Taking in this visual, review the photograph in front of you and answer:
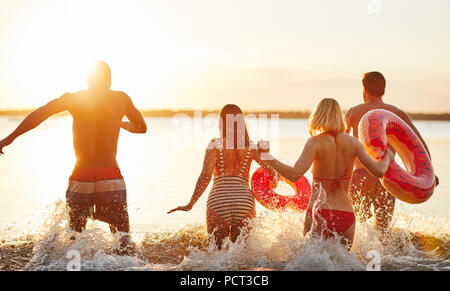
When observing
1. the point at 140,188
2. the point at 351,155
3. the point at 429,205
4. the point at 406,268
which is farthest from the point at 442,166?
the point at 351,155

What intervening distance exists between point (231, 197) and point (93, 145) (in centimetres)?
136

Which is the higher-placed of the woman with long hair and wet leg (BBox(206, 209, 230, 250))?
the woman with long hair

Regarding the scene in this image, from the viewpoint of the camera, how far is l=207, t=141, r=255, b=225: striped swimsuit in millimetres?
5129

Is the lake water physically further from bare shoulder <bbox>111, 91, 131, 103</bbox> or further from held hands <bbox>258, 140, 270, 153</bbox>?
bare shoulder <bbox>111, 91, 131, 103</bbox>

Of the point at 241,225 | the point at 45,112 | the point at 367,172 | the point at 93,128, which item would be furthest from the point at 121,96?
the point at 367,172

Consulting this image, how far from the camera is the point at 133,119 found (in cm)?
523

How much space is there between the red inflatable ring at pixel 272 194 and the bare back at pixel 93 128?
1.70 m

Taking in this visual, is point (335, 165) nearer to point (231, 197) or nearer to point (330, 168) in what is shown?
point (330, 168)

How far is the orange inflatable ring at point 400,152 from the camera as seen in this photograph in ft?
17.4

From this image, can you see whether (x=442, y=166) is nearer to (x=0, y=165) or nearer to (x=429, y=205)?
(x=429, y=205)

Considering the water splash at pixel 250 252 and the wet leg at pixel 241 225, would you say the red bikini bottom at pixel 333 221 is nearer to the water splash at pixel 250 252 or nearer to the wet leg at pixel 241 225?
the water splash at pixel 250 252

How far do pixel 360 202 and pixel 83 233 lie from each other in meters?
3.09

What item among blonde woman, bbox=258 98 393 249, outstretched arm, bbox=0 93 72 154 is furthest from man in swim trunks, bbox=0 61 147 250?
blonde woman, bbox=258 98 393 249
